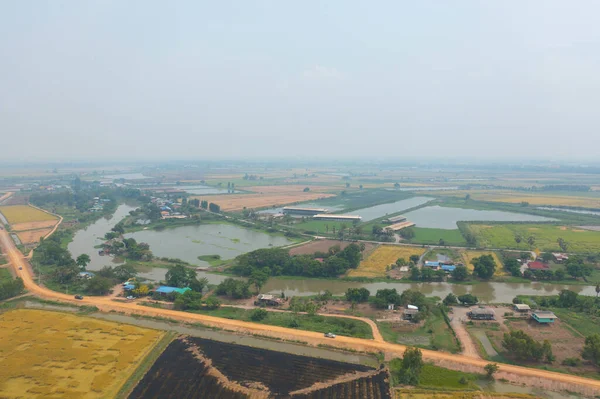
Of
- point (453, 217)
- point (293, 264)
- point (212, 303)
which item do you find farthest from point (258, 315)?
point (453, 217)

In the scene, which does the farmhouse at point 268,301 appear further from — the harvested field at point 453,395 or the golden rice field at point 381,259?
the harvested field at point 453,395

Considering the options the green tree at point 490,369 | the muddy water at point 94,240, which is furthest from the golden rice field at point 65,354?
the green tree at point 490,369

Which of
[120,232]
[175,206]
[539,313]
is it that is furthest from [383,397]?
[175,206]

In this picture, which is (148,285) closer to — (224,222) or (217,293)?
(217,293)

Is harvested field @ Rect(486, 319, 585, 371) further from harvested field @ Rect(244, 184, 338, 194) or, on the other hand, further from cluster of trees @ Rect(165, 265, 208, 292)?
harvested field @ Rect(244, 184, 338, 194)

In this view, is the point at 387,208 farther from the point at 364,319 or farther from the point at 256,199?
the point at 364,319
